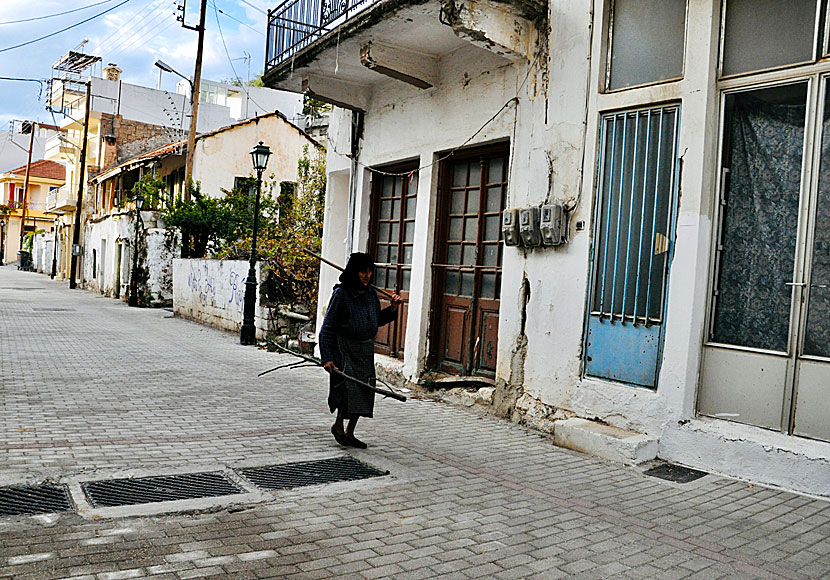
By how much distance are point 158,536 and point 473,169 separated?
649 centimetres

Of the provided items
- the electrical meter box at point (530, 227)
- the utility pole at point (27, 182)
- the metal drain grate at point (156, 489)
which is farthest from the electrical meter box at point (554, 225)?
the utility pole at point (27, 182)

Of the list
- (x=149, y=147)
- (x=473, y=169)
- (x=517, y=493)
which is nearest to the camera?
(x=517, y=493)

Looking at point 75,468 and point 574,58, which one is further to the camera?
point 574,58

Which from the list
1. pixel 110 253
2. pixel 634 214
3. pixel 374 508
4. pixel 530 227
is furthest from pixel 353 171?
pixel 110 253

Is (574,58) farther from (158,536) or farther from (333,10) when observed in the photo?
(158,536)

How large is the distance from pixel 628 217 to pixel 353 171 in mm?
5888

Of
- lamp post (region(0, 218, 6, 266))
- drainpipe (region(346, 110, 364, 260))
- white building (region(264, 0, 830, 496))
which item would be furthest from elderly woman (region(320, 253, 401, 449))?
lamp post (region(0, 218, 6, 266))

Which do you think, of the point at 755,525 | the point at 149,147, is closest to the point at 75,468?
the point at 755,525

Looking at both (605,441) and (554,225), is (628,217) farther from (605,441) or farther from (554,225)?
(605,441)

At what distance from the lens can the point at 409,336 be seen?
9.94 metres

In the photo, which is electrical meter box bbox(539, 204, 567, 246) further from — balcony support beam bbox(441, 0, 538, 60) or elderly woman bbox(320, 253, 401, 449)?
elderly woman bbox(320, 253, 401, 449)

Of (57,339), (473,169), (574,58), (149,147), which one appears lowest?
(57,339)

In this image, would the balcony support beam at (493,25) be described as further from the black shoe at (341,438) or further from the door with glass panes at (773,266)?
the black shoe at (341,438)

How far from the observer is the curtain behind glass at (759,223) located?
231 inches
